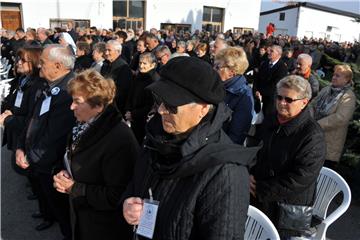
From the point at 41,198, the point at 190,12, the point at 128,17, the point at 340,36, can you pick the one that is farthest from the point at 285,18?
the point at 41,198

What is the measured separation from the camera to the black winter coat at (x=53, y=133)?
286 centimetres

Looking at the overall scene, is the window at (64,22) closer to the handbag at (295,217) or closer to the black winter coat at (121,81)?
the black winter coat at (121,81)

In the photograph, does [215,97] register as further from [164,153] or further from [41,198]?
[41,198]

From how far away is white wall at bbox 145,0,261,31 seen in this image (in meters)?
24.8

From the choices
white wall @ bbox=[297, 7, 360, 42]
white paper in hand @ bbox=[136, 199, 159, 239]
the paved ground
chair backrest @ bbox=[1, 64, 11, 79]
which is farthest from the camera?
white wall @ bbox=[297, 7, 360, 42]

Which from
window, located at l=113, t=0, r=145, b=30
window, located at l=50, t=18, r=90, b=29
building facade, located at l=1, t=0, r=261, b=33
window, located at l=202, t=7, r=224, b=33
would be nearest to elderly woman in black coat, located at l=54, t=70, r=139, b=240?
building facade, located at l=1, t=0, r=261, b=33

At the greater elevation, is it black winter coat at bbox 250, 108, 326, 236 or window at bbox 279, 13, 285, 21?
window at bbox 279, 13, 285, 21

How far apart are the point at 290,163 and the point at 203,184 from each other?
4.23 ft

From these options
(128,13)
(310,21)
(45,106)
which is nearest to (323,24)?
(310,21)

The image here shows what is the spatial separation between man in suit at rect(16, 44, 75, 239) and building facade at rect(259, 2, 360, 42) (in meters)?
36.8

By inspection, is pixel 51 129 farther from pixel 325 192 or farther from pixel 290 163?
pixel 325 192

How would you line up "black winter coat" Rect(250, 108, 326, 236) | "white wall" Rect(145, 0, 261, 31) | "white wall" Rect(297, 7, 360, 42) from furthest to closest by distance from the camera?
"white wall" Rect(297, 7, 360, 42)
"white wall" Rect(145, 0, 261, 31)
"black winter coat" Rect(250, 108, 326, 236)

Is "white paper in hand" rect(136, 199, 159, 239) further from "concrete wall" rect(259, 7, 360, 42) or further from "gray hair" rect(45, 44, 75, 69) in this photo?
"concrete wall" rect(259, 7, 360, 42)

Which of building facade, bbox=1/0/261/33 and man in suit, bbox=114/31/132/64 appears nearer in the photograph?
man in suit, bbox=114/31/132/64
